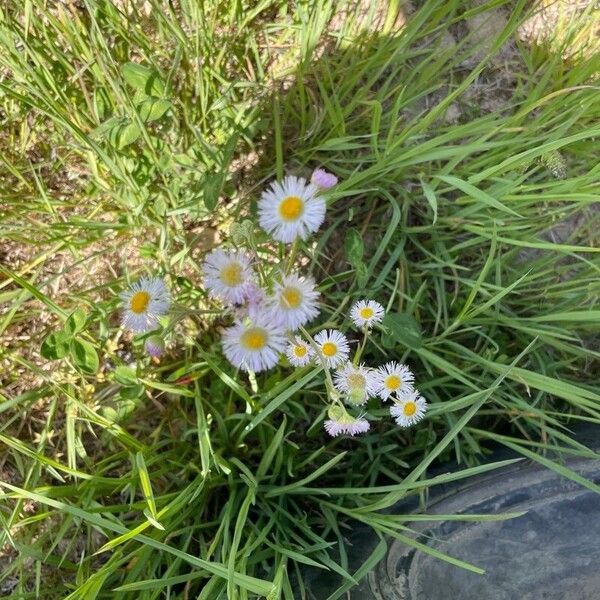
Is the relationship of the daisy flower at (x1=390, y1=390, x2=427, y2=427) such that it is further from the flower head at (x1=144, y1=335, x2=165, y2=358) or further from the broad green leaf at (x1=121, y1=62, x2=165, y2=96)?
the broad green leaf at (x1=121, y1=62, x2=165, y2=96)

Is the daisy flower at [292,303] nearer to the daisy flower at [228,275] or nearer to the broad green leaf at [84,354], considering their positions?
the daisy flower at [228,275]

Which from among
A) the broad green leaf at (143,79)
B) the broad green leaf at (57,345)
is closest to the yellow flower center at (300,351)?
the broad green leaf at (57,345)

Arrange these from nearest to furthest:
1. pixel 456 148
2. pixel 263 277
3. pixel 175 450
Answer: pixel 263 277
pixel 456 148
pixel 175 450

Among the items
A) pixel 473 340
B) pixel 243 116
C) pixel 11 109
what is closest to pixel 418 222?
pixel 473 340

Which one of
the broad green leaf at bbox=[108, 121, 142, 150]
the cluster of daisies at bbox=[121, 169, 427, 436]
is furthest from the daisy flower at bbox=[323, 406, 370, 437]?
the broad green leaf at bbox=[108, 121, 142, 150]

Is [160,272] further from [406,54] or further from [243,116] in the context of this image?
[406,54]
